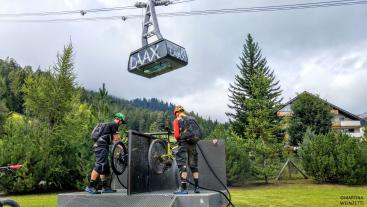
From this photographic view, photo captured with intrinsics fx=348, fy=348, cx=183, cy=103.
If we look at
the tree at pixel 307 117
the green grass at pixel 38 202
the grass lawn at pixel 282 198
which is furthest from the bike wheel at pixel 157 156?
the tree at pixel 307 117

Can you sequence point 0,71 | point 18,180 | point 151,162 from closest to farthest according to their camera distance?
point 151,162 < point 18,180 < point 0,71

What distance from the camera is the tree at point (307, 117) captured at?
4294cm

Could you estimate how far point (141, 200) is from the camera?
6355 mm

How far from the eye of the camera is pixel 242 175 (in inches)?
795

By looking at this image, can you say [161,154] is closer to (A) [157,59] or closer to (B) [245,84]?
(A) [157,59]

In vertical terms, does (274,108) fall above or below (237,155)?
above

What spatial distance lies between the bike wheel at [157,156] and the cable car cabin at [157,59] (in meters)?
2.05

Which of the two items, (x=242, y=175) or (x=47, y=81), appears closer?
(x=242, y=175)

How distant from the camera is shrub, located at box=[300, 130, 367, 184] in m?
19.7

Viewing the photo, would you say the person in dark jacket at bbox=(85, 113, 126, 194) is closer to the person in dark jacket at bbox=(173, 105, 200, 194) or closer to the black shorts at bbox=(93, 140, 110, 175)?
the black shorts at bbox=(93, 140, 110, 175)

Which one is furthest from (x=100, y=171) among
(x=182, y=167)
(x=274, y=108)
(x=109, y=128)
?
(x=274, y=108)

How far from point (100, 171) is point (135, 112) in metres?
129

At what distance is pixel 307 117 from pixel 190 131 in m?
39.2

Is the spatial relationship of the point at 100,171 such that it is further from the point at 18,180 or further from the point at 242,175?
the point at 242,175
